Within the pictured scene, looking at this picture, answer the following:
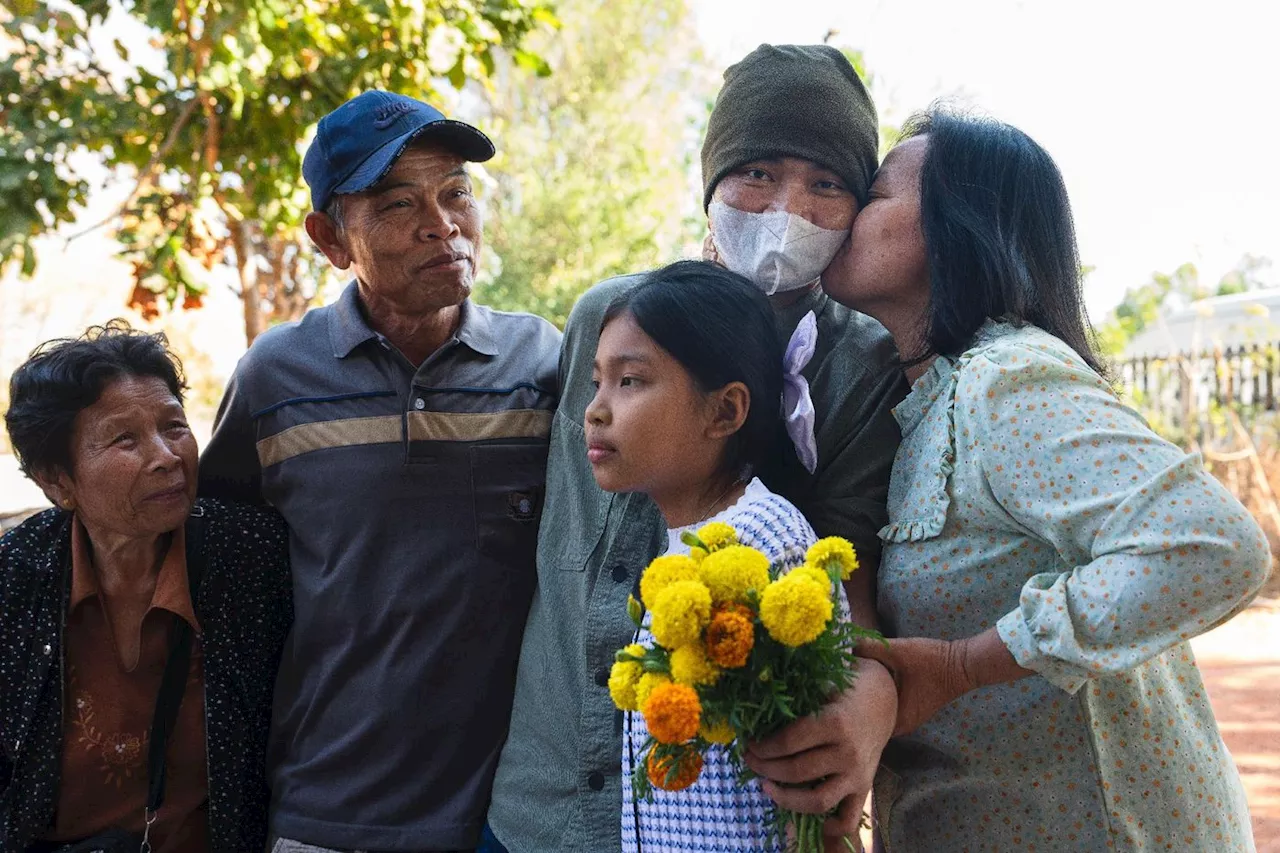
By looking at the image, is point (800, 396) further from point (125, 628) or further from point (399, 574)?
point (125, 628)

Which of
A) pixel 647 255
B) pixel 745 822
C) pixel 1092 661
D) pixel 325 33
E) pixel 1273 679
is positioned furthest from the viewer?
pixel 647 255

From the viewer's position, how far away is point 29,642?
2.55 meters

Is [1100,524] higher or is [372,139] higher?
[372,139]

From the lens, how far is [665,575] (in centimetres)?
168

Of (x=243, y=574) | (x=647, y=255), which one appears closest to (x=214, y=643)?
(x=243, y=574)

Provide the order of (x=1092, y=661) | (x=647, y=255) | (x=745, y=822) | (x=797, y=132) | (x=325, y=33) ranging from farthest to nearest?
(x=647, y=255) → (x=325, y=33) → (x=797, y=132) → (x=745, y=822) → (x=1092, y=661)

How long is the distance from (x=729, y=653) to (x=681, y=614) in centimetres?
9

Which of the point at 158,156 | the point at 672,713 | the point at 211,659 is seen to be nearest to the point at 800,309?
the point at 672,713

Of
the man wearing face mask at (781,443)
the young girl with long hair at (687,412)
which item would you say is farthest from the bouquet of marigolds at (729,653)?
the man wearing face mask at (781,443)

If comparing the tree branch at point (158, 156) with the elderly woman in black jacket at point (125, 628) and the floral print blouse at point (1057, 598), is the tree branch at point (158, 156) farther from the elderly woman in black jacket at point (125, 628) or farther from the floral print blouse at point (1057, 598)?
the floral print blouse at point (1057, 598)

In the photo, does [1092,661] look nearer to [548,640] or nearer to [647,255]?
[548,640]

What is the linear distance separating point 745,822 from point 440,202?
5.26ft

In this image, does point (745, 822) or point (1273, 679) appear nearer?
point (745, 822)

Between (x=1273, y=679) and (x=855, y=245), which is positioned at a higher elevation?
(x=855, y=245)
